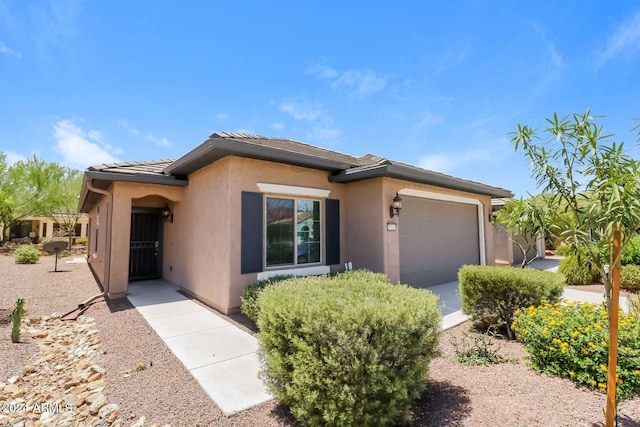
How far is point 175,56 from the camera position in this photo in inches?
344

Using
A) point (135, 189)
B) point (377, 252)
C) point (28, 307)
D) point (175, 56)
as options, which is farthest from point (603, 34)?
point (28, 307)

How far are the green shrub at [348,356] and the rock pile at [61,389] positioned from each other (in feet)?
5.70

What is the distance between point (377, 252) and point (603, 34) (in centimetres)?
776

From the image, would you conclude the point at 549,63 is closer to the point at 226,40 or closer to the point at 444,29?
the point at 444,29

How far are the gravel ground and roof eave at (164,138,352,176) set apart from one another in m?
3.90

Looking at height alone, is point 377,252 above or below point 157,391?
above

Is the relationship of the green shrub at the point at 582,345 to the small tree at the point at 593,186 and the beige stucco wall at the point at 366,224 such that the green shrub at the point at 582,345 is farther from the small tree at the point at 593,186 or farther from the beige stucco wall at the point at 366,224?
the beige stucco wall at the point at 366,224

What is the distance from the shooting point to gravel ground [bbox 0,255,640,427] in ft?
9.44

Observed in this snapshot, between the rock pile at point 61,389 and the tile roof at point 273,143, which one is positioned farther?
the tile roof at point 273,143

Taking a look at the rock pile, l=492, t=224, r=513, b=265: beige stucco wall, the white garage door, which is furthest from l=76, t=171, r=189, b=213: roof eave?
l=492, t=224, r=513, b=265: beige stucco wall

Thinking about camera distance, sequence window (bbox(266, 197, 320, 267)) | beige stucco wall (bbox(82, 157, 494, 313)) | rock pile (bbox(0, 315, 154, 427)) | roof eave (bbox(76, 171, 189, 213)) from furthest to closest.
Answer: roof eave (bbox(76, 171, 189, 213))
window (bbox(266, 197, 320, 267))
beige stucco wall (bbox(82, 157, 494, 313))
rock pile (bbox(0, 315, 154, 427))

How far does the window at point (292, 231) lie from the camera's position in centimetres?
734

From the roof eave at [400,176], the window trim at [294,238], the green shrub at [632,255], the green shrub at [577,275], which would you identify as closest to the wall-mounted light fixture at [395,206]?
the roof eave at [400,176]

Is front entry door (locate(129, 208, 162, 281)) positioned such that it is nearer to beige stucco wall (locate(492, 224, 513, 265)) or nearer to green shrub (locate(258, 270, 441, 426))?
green shrub (locate(258, 270, 441, 426))
